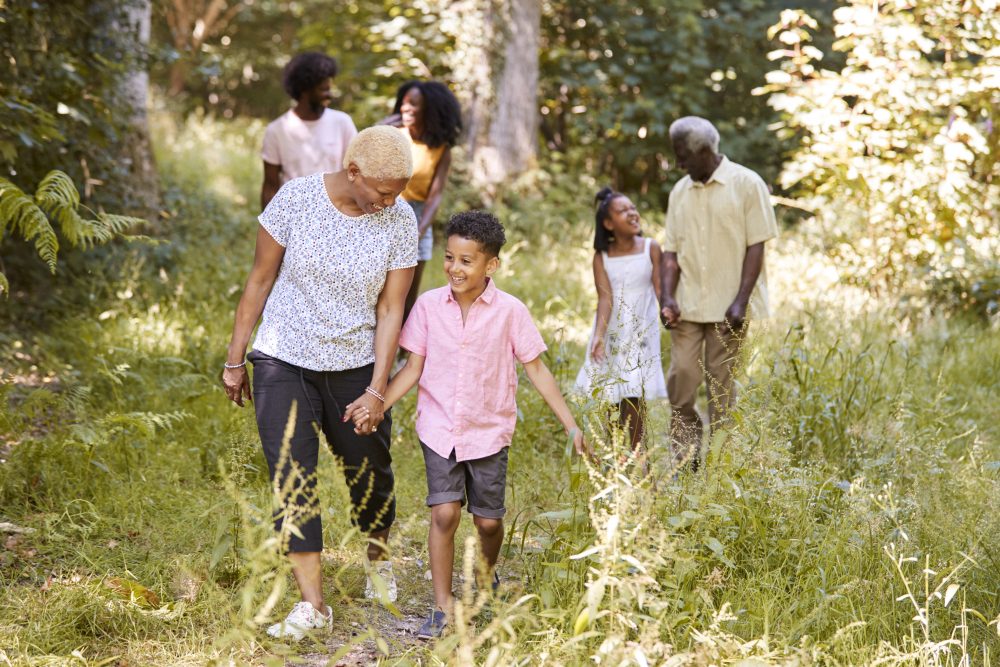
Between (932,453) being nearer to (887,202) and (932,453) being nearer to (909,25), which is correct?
(887,202)

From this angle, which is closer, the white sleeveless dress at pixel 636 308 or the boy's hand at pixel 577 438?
the boy's hand at pixel 577 438

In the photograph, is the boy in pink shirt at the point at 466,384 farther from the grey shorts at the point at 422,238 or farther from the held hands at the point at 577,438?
the grey shorts at the point at 422,238

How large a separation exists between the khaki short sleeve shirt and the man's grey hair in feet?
0.61

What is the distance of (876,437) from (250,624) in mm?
4001

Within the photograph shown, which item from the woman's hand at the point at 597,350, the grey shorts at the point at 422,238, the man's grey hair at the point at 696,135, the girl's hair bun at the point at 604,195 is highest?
the man's grey hair at the point at 696,135

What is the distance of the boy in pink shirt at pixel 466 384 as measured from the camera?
383 centimetres

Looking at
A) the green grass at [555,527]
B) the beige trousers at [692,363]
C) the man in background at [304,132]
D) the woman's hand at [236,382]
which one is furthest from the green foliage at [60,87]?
the beige trousers at [692,363]

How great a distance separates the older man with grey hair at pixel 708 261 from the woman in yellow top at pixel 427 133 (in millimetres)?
1461

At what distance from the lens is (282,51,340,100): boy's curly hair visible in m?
6.51

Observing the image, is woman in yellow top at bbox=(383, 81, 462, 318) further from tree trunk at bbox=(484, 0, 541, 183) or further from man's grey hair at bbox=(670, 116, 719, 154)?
tree trunk at bbox=(484, 0, 541, 183)

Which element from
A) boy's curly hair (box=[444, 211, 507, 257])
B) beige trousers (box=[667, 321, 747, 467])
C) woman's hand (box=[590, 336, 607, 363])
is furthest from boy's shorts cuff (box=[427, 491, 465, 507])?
beige trousers (box=[667, 321, 747, 467])

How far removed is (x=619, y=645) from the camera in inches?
118

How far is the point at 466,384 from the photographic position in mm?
3850

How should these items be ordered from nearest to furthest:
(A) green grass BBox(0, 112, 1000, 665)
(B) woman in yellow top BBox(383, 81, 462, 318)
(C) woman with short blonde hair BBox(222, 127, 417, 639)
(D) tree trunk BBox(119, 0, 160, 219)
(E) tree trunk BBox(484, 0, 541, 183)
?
1. (A) green grass BBox(0, 112, 1000, 665)
2. (C) woman with short blonde hair BBox(222, 127, 417, 639)
3. (B) woman in yellow top BBox(383, 81, 462, 318)
4. (D) tree trunk BBox(119, 0, 160, 219)
5. (E) tree trunk BBox(484, 0, 541, 183)
